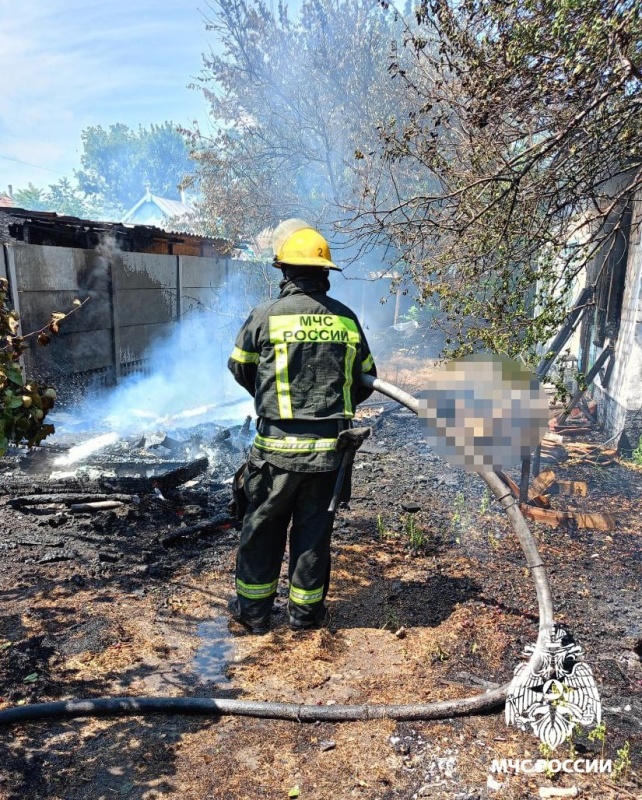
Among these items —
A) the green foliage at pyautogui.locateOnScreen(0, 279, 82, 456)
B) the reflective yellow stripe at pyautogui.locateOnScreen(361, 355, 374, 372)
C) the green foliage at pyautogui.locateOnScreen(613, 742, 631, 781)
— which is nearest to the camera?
the green foliage at pyautogui.locateOnScreen(613, 742, 631, 781)

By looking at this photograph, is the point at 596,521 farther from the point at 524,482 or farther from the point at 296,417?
the point at 296,417

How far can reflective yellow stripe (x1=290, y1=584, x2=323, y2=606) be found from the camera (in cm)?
338

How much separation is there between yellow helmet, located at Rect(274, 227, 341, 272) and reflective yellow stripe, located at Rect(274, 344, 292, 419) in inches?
21.0

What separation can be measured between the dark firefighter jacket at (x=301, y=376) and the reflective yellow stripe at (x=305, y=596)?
0.78 meters

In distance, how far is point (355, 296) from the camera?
71.0ft

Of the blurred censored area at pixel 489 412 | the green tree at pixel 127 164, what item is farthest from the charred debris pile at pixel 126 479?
the green tree at pixel 127 164

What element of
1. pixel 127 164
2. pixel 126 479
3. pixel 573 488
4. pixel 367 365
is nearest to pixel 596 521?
pixel 573 488

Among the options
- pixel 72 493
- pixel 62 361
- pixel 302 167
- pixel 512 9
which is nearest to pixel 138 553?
pixel 72 493

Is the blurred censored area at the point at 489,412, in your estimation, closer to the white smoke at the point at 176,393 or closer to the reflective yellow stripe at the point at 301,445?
the reflective yellow stripe at the point at 301,445

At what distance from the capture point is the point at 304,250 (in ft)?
10.9

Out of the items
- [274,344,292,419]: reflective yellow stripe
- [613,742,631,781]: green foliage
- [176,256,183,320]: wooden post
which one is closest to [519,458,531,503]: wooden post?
[274,344,292,419]: reflective yellow stripe

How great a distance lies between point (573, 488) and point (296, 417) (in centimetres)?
423

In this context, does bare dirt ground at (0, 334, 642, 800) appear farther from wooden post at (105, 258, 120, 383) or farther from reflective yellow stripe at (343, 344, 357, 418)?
wooden post at (105, 258, 120, 383)

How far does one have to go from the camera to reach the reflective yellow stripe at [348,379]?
10.9 ft
